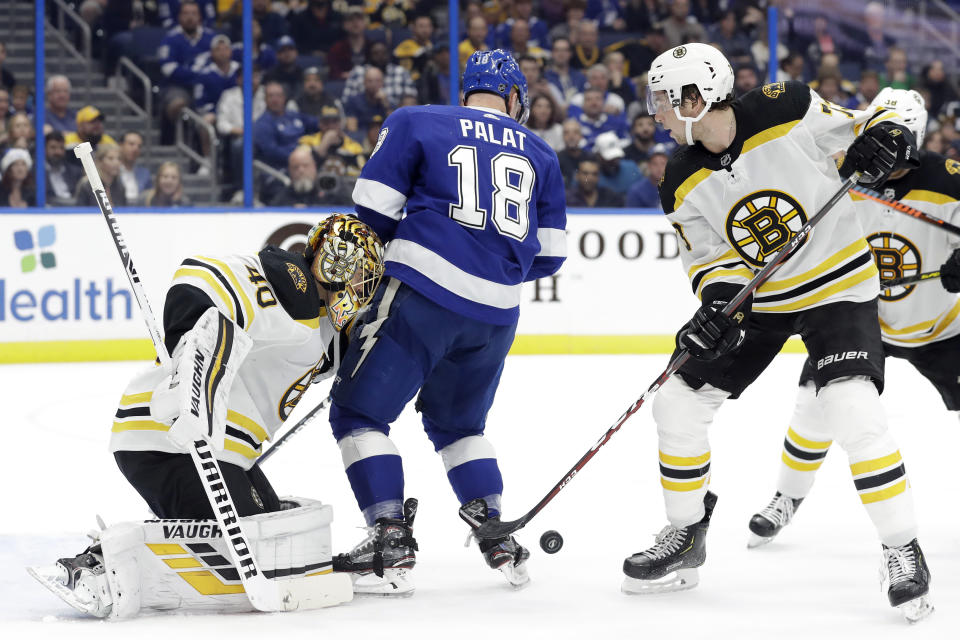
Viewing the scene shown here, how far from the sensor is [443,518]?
3164 mm

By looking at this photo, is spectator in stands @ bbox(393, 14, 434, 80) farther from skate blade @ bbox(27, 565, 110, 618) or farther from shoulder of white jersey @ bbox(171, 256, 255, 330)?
skate blade @ bbox(27, 565, 110, 618)

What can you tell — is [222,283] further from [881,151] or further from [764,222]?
[881,151]

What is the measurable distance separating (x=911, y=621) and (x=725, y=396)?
59 cm

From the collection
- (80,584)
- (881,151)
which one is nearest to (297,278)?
(80,584)

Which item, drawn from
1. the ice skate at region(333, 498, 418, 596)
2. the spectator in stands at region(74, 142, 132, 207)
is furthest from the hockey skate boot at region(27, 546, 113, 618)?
the spectator in stands at region(74, 142, 132, 207)

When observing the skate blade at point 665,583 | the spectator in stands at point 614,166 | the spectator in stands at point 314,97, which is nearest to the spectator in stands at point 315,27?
the spectator in stands at point 314,97

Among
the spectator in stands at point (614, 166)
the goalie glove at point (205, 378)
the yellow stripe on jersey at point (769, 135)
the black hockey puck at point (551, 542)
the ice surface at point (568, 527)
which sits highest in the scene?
the yellow stripe on jersey at point (769, 135)

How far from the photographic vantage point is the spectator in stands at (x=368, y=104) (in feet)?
24.7

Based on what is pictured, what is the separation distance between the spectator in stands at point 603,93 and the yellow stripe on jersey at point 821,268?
17.7ft

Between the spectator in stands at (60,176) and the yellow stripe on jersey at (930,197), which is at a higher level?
the yellow stripe on jersey at (930,197)

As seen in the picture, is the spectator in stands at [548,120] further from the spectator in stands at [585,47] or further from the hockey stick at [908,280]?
the hockey stick at [908,280]

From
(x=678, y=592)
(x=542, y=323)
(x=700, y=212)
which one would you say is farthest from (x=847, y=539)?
(x=542, y=323)

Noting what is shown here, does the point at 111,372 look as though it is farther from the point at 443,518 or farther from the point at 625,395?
the point at 443,518

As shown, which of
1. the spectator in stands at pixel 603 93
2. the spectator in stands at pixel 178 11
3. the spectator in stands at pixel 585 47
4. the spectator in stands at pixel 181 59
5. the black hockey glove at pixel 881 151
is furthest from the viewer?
the spectator in stands at pixel 585 47
